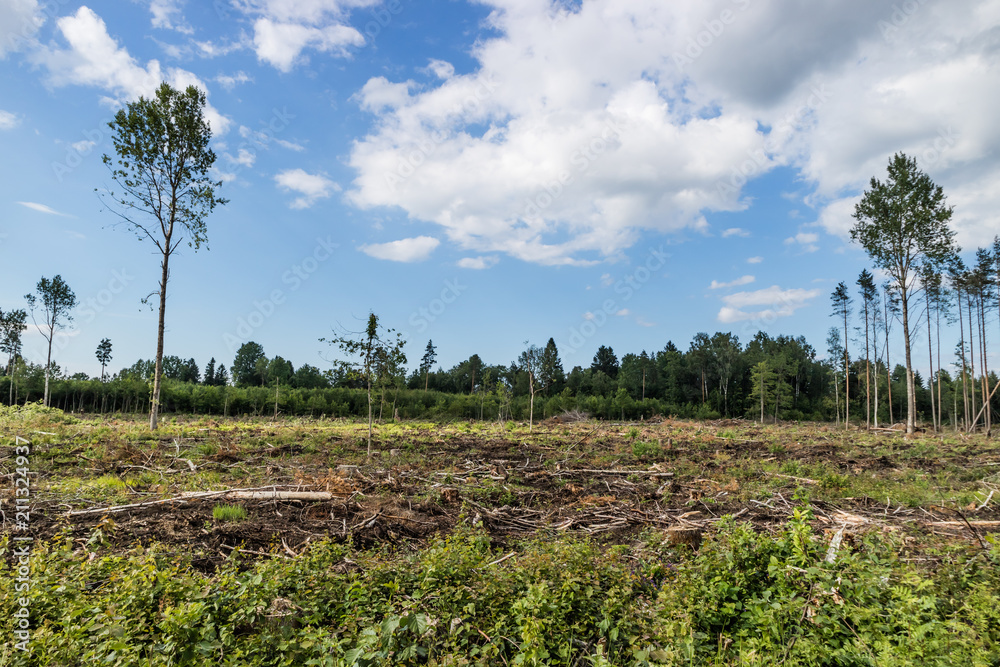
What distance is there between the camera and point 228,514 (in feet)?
23.1

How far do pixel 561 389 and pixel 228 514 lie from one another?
57642 millimetres

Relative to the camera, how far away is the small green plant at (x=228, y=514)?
694 centimetres

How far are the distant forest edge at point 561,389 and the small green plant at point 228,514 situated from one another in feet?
62.4

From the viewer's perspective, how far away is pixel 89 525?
6309 mm

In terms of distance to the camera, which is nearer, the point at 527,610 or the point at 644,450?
the point at 527,610

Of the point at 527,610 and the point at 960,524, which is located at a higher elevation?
the point at 960,524

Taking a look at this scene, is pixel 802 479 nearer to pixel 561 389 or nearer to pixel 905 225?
pixel 905 225

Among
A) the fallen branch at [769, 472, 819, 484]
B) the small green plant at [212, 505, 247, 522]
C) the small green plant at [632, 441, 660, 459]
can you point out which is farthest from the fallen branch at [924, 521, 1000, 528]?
the small green plant at [212, 505, 247, 522]

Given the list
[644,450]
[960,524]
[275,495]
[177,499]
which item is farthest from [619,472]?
[177,499]

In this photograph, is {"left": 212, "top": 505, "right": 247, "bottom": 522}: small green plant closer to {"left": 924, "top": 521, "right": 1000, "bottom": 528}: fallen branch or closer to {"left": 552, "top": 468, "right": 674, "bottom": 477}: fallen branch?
{"left": 552, "top": 468, "right": 674, "bottom": 477}: fallen branch

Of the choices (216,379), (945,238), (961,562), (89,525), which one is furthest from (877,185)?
(216,379)

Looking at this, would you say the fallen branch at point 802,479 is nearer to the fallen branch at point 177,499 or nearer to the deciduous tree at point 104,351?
the fallen branch at point 177,499

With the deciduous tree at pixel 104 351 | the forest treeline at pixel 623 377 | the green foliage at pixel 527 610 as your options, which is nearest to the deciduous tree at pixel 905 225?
the forest treeline at pixel 623 377

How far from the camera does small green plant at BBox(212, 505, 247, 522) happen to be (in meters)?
6.94
